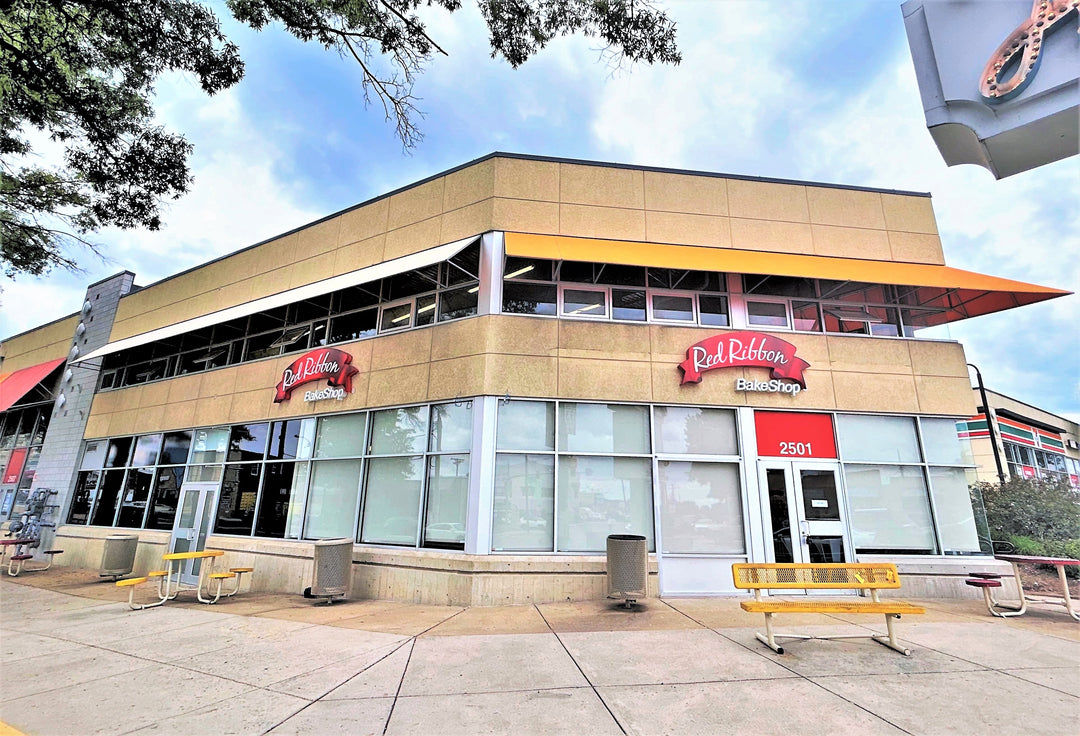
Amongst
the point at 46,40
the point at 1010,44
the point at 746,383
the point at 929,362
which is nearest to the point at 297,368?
the point at 46,40

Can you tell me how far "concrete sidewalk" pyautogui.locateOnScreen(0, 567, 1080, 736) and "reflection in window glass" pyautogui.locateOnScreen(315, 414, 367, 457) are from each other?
143 inches

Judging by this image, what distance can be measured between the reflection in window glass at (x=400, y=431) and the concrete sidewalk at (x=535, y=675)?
3210mm

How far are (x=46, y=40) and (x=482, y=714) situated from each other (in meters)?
12.0

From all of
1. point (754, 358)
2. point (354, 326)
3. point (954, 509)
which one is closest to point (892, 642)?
point (754, 358)

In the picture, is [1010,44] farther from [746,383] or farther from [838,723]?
[838,723]

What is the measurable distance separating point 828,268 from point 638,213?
4.12m

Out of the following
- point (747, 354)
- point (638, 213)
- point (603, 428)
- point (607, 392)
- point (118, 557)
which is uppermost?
point (638, 213)

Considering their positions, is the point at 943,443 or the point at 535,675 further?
the point at 943,443

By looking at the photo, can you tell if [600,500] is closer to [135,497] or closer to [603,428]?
[603,428]

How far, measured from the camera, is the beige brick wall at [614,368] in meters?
9.66

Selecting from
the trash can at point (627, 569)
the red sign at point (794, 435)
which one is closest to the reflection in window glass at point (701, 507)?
the red sign at point (794, 435)

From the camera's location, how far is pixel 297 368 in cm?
1198

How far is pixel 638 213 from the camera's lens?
1081 cm

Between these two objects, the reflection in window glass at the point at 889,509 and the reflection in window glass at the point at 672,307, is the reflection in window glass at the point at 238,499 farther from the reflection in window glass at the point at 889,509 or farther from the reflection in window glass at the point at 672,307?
the reflection in window glass at the point at 889,509
